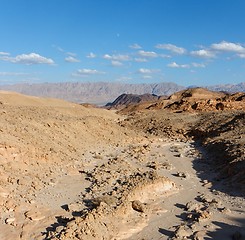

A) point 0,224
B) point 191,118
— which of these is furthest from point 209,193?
point 191,118

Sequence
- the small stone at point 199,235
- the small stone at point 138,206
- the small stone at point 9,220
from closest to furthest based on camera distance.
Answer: the small stone at point 199,235 → the small stone at point 9,220 → the small stone at point 138,206

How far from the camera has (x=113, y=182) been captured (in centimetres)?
1250

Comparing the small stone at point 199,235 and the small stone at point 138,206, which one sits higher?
the small stone at point 138,206

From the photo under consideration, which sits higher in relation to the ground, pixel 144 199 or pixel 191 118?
pixel 191 118

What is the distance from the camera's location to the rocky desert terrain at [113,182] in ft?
30.3

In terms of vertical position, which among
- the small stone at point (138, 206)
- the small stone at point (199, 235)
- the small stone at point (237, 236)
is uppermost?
the small stone at point (138, 206)

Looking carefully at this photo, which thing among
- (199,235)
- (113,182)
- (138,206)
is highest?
(113,182)

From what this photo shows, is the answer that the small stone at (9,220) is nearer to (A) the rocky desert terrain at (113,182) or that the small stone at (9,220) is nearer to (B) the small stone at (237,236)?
(A) the rocky desert terrain at (113,182)

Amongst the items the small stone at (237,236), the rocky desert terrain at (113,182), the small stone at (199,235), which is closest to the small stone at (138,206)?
the rocky desert terrain at (113,182)

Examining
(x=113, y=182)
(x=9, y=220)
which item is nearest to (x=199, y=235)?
(x=113, y=182)

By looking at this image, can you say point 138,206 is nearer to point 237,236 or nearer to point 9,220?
point 237,236

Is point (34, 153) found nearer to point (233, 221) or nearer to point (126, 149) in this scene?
point (126, 149)

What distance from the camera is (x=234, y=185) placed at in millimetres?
12727

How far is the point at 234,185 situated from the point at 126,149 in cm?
692
